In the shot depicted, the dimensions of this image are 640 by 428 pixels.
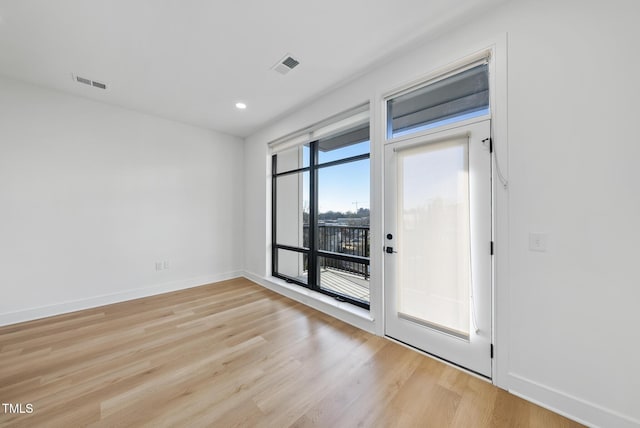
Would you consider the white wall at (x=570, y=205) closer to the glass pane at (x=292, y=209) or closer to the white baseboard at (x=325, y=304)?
the white baseboard at (x=325, y=304)

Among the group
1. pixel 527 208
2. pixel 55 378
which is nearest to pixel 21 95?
pixel 55 378

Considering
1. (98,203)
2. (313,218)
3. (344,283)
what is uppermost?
(98,203)

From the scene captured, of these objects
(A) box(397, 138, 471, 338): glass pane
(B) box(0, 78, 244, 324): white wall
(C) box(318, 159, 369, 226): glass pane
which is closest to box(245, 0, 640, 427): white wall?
(A) box(397, 138, 471, 338): glass pane

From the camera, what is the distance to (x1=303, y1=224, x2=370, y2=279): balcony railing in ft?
9.98

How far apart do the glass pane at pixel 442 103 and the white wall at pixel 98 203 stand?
353 cm

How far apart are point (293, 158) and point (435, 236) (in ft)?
9.00

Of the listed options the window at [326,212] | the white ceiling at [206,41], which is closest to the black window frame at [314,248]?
the window at [326,212]

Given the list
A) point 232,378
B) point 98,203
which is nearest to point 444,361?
point 232,378

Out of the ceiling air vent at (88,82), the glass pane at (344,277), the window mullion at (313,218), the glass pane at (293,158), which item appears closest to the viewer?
the ceiling air vent at (88,82)

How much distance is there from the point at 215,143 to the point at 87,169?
6.31 feet

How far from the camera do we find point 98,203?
3.35 meters

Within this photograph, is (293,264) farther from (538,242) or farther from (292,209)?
(538,242)

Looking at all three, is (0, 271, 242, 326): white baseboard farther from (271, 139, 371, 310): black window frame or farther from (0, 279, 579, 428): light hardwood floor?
(271, 139, 371, 310): black window frame

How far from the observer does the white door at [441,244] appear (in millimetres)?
1885
